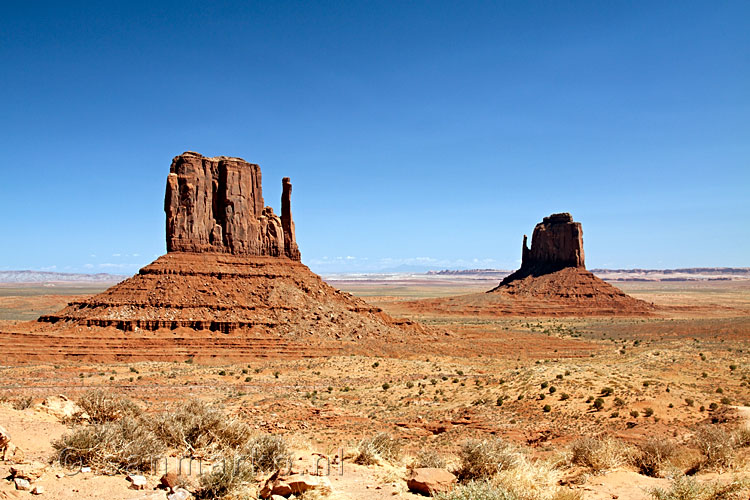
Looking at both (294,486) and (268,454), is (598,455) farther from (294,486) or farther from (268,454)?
(268,454)

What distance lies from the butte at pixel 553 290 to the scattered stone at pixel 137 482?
84208 mm

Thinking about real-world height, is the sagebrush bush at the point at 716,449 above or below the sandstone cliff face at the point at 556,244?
below

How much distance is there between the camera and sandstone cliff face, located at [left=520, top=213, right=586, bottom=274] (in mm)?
105125

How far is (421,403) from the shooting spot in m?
23.0

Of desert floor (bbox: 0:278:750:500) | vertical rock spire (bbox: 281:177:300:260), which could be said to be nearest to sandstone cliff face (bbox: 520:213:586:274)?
desert floor (bbox: 0:278:750:500)

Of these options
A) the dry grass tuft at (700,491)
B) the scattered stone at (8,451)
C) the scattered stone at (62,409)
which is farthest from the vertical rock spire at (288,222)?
the dry grass tuft at (700,491)

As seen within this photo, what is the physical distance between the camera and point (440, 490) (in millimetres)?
10117

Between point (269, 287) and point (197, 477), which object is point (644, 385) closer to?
point (197, 477)

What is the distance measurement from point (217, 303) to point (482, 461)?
3479 cm

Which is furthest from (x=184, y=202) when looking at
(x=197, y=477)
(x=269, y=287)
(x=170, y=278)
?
(x=197, y=477)

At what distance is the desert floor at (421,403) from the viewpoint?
11.2 meters

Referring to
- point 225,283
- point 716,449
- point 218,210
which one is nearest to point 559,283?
point 218,210

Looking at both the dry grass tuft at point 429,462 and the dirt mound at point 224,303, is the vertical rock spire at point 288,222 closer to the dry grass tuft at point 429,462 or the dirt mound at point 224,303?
the dirt mound at point 224,303

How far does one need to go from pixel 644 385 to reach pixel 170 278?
117ft
